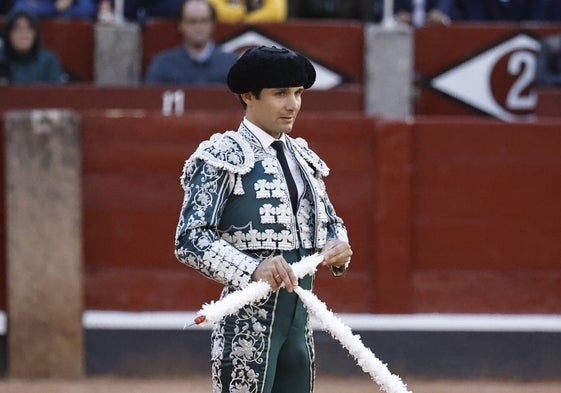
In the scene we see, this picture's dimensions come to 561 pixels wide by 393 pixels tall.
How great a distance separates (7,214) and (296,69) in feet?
9.83

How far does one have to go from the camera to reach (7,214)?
5848mm

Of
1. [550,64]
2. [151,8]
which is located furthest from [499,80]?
[151,8]

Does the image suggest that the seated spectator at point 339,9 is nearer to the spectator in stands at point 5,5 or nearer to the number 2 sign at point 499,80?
the number 2 sign at point 499,80

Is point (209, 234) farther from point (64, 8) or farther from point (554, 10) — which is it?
point (554, 10)

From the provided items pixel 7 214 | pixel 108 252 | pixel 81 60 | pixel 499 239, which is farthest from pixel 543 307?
pixel 81 60

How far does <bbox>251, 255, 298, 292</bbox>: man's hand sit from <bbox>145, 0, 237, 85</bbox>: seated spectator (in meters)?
4.14

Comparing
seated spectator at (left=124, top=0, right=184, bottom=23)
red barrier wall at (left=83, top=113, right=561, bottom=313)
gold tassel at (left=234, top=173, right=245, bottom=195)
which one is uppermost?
seated spectator at (left=124, top=0, right=184, bottom=23)

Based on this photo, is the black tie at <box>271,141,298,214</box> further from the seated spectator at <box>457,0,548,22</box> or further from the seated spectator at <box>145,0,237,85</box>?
the seated spectator at <box>457,0,548,22</box>

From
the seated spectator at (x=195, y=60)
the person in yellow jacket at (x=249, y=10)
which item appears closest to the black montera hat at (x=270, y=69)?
the seated spectator at (x=195, y=60)

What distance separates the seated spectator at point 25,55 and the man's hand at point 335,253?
4.20m

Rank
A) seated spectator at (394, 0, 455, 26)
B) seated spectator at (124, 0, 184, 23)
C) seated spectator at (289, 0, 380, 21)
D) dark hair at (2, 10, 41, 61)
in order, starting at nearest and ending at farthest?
dark hair at (2, 10, 41, 61), seated spectator at (124, 0, 184, 23), seated spectator at (394, 0, 455, 26), seated spectator at (289, 0, 380, 21)

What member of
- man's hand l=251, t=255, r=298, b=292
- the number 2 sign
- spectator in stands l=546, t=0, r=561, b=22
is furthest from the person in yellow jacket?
man's hand l=251, t=255, r=298, b=292

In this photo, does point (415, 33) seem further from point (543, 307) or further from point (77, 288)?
point (77, 288)

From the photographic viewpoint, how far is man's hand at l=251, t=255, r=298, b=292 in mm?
2994
